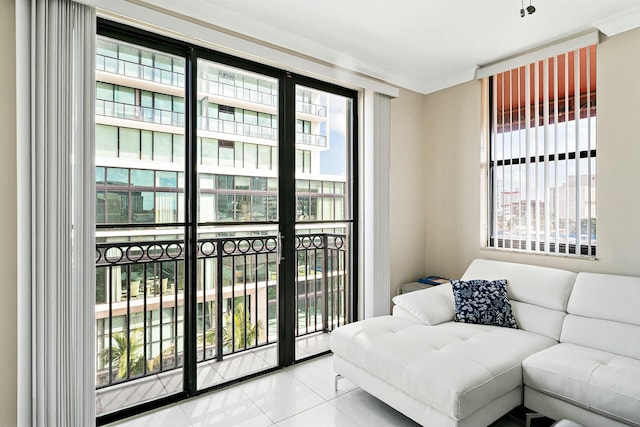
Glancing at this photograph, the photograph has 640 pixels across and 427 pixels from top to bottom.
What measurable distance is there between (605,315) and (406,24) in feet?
7.95

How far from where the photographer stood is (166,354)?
2.69 meters

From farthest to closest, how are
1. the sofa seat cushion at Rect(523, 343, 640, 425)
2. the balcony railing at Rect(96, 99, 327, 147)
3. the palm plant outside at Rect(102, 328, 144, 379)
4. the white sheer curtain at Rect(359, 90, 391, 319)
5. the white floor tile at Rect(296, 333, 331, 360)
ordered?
the white sheer curtain at Rect(359, 90, 391, 319), the white floor tile at Rect(296, 333, 331, 360), the palm plant outside at Rect(102, 328, 144, 379), the balcony railing at Rect(96, 99, 327, 147), the sofa seat cushion at Rect(523, 343, 640, 425)

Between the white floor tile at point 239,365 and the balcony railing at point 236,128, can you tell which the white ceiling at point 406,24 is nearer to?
the balcony railing at point 236,128

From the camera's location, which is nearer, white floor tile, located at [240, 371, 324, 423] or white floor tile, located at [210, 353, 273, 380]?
white floor tile, located at [240, 371, 324, 423]

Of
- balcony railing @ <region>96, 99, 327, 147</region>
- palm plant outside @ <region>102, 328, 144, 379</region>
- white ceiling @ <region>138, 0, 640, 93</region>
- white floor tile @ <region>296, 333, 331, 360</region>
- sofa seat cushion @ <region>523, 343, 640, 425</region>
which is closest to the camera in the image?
sofa seat cushion @ <region>523, 343, 640, 425</region>

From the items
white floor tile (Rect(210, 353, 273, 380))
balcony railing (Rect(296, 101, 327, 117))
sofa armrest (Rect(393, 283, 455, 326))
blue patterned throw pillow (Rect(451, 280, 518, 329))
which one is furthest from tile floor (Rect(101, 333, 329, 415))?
balcony railing (Rect(296, 101, 327, 117))

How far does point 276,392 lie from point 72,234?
1.67m

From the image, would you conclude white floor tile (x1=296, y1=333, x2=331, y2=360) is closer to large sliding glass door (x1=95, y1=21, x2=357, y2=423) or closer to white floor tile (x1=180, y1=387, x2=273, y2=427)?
large sliding glass door (x1=95, y1=21, x2=357, y2=423)

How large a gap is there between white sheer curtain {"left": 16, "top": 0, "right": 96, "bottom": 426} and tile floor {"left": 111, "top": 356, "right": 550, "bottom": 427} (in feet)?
1.73

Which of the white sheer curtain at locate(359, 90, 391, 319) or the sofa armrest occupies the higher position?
the white sheer curtain at locate(359, 90, 391, 319)

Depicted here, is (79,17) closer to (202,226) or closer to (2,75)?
(2,75)

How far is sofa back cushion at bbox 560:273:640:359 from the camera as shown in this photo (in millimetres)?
2191

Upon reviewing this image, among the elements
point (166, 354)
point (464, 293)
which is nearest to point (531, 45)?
point (464, 293)

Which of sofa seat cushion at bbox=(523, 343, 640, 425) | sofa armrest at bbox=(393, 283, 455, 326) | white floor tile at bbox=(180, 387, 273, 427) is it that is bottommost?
white floor tile at bbox=(180, 387, 273, 427)
